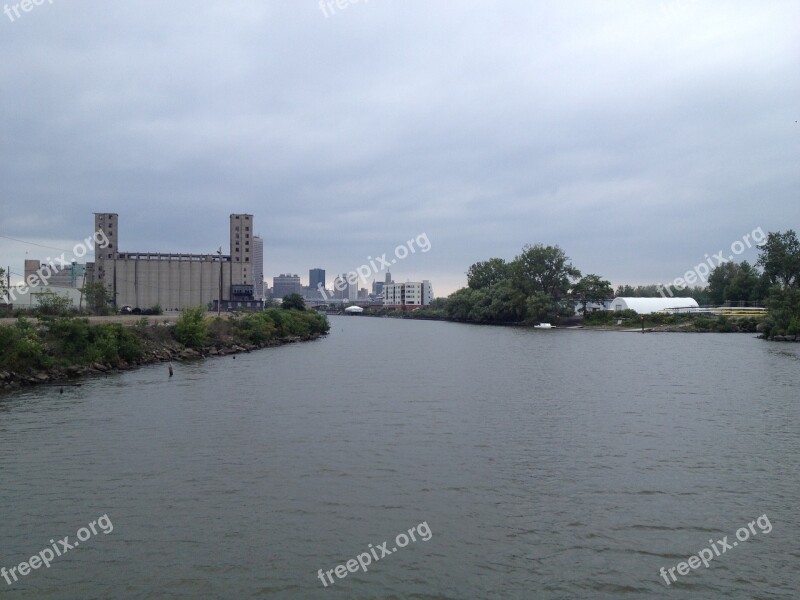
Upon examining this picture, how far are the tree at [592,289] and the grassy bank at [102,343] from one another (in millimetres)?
71500

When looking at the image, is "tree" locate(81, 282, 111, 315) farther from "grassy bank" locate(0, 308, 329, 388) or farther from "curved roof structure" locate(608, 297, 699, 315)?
"curved roof structure" locate(608, 297, 699, 315)

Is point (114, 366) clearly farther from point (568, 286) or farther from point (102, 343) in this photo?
point (568, 286)

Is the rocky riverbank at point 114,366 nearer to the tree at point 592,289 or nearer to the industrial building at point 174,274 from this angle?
the tree at point 592,289

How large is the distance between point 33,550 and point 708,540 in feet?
40.0

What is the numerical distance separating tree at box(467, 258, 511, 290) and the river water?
5226 inches

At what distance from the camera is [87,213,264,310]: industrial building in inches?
5635

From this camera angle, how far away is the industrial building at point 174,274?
14312 cm

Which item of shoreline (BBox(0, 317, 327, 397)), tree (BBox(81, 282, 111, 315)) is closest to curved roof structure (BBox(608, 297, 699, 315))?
shoreline (BBox(0, 317, 327, 397))

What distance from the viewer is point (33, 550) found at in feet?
34.8

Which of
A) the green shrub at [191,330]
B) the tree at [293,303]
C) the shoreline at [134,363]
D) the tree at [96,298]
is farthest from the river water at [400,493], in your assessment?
the tree at [293,303]

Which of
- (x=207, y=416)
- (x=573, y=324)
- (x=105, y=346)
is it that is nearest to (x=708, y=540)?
(x=207, y=416)

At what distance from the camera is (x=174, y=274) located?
479 ft

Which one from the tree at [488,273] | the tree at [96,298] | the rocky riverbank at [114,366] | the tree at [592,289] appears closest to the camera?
the rocky riverbank at [114,366]

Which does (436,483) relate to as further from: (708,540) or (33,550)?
(33,550)
